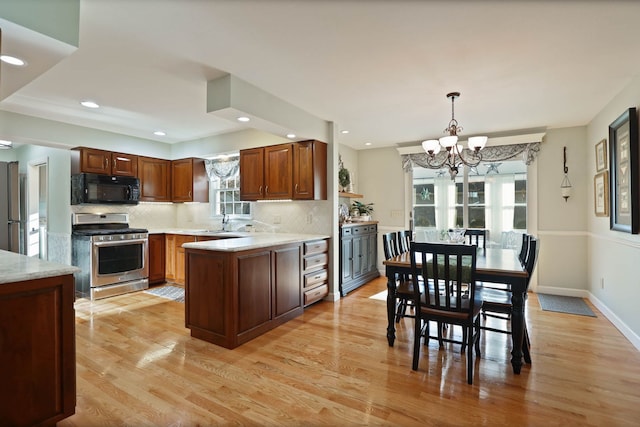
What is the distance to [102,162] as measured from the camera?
184 inches

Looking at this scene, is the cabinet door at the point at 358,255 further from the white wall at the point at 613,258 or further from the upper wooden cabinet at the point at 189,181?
the white wall at the point at 613,258

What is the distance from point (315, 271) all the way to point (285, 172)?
1397 mm

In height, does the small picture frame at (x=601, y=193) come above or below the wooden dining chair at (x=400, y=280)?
above

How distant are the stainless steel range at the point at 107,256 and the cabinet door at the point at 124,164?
0.68m

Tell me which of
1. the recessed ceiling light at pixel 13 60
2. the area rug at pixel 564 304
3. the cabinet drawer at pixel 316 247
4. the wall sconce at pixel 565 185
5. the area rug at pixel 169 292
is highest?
the recessed ceiling light at pixel 13 60

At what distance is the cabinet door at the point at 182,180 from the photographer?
5.42 metres

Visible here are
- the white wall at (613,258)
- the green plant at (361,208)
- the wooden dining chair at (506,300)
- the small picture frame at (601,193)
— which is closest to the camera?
the wooden dining chair at (506,300)

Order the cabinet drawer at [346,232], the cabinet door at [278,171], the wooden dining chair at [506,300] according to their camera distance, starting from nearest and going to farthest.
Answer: the wooden dining chair at [506,300], the cabinet door at [278,171], the cabinet drawer at [346,232]

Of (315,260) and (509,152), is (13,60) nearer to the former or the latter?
(315,260)

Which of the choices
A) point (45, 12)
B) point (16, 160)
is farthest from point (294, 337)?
point (16, 160)

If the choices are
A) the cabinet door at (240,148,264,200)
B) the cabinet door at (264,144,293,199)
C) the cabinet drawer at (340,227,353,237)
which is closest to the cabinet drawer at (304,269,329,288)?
the cabinet drawer at (340,227,353,237)

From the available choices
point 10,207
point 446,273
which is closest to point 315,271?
point 446,273

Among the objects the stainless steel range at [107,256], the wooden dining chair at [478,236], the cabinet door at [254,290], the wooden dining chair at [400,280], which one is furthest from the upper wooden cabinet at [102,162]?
the wooden dining chair at [478,236]

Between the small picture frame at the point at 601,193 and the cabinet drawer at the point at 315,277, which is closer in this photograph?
the small picture frame at the point at 601,193
